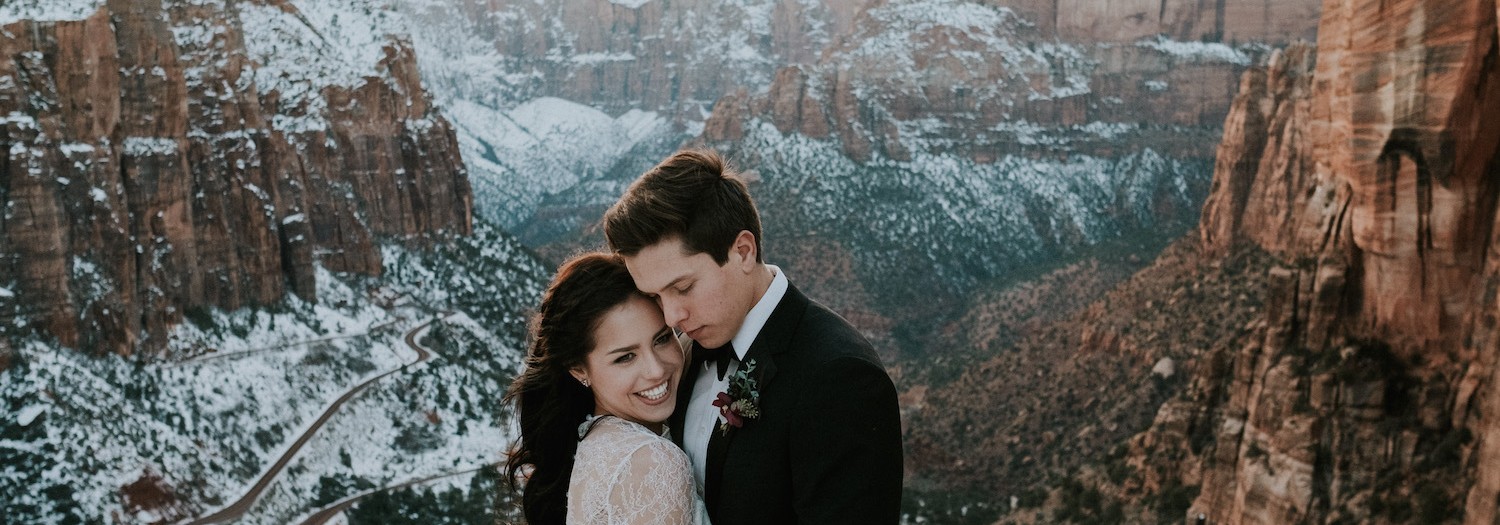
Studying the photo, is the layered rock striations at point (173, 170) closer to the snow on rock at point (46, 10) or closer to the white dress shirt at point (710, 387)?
the snow on rock at point (46, 10)

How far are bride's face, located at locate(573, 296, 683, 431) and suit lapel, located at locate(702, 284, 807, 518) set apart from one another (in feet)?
1.27

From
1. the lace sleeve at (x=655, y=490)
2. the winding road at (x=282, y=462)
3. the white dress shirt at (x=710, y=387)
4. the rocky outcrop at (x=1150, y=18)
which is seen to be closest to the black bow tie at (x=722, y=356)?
the white dress shirt at (x=710, y=387)

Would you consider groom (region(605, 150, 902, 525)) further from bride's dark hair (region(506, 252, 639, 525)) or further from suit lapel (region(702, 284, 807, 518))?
bride's dark hair (region(506, 252, 639, 525))

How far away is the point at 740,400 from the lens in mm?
5652

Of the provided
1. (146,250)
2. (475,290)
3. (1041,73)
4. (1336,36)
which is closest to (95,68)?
(146,250)

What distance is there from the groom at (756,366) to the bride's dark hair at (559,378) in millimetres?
346

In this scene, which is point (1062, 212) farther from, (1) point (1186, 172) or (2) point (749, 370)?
(2) point (749, 370)

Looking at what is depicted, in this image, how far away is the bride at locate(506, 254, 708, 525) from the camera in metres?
5.74

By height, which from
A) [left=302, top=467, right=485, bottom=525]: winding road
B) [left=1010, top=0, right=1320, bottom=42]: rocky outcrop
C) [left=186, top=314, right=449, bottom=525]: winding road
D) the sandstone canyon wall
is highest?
[left=1010, top=0, right=1320, bottom=42]: rocky outcrop

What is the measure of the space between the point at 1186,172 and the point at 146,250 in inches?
3676

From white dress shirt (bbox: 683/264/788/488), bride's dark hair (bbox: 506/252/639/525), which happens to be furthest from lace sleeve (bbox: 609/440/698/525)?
bride's dark hair (bbox: 506/252/639/525)

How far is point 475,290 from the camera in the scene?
70.6m

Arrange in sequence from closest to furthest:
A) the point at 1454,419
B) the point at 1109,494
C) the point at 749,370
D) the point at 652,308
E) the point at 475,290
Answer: the point at 749,370 → the point at 652,308 → the point at 1454,419 → the point at 1109,494 → the point at 475,290

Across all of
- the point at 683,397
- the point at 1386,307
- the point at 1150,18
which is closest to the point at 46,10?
the point at 1386,307
